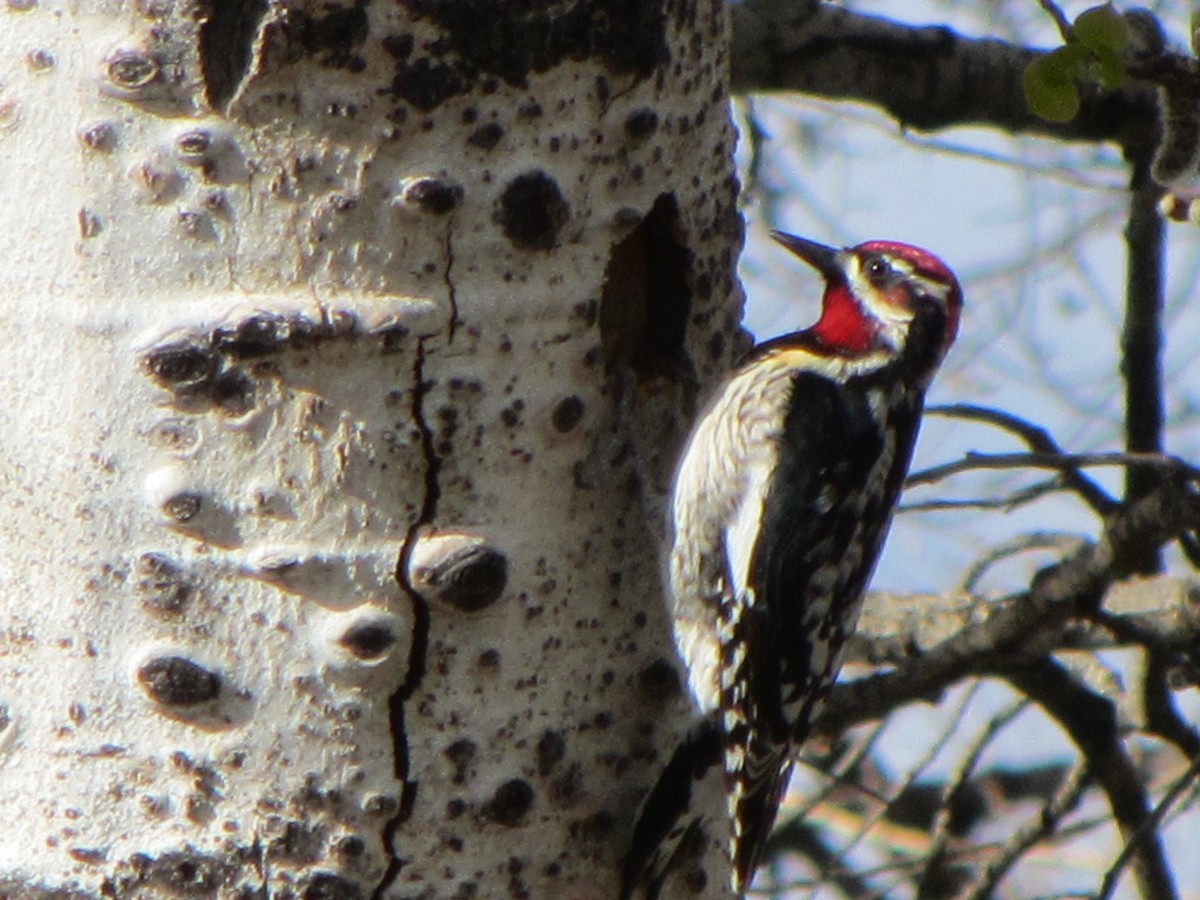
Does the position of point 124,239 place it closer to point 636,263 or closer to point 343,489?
point 343,489

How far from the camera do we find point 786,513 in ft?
9.96

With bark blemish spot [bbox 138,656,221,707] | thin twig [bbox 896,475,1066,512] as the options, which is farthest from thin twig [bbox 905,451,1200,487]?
bark blemish spot [bbox 138,656,221,707]

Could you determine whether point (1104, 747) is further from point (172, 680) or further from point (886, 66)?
point (172, 680)

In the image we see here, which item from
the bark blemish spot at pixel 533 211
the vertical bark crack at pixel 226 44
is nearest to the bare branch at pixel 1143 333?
the bark blemish spot at pixel 533 211

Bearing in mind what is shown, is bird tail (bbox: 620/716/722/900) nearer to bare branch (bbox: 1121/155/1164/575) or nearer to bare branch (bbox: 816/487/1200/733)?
bare branch (bbox: 816/487/1200/733)

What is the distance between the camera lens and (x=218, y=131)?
202cm

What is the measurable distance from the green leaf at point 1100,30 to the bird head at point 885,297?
136cm

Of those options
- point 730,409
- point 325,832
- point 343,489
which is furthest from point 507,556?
point 730,409

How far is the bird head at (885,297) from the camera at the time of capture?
10.8 feet

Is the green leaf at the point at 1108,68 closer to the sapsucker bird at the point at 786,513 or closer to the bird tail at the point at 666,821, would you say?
the sapsucker bird at the point at 786,513

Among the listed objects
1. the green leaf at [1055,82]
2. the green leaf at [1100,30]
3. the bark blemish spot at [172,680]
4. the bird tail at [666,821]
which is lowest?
the bird tail at [666,821]

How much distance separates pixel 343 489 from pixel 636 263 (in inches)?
23.2

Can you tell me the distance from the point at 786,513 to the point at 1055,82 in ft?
4.02

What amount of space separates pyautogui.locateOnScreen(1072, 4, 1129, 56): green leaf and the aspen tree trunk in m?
0.64
